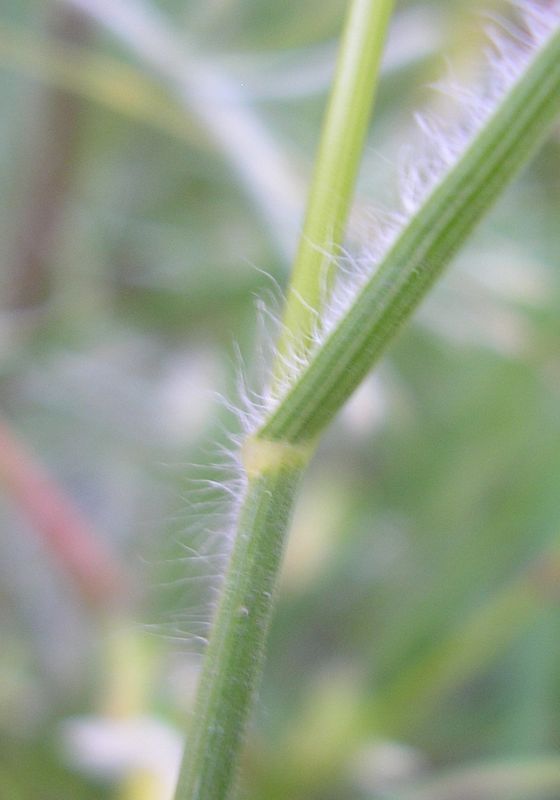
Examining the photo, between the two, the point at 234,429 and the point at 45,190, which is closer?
the point at 234,429

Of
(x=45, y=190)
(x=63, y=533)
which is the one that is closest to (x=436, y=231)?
(x=63, y=533)

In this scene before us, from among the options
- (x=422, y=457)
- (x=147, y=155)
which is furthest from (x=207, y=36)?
(x=422, y=457)

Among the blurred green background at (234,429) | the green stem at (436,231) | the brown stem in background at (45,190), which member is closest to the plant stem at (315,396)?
the green stem at (436,231)

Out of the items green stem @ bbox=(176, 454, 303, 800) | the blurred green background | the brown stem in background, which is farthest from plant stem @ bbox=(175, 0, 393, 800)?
the brown stem in background

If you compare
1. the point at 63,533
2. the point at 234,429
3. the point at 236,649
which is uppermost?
the point at 234,429

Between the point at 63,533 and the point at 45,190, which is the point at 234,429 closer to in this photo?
the point at 63,533

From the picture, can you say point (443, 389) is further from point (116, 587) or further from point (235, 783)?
point (235, 783)

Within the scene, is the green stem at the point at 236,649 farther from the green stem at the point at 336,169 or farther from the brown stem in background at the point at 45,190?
the brown stem in background at the point at 45,190
